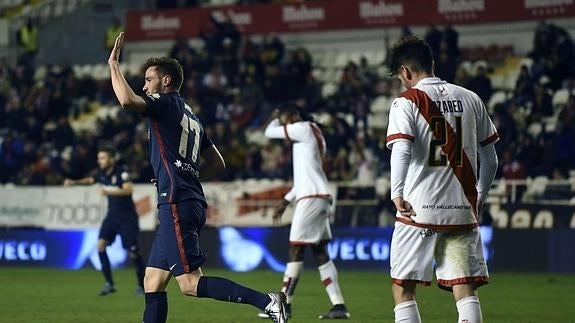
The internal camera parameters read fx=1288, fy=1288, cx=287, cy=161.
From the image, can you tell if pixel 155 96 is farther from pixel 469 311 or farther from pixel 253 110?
pixel 253 110

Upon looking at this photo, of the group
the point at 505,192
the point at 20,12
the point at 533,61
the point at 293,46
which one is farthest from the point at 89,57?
the point at 505,192

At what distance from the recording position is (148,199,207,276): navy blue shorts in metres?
10.0

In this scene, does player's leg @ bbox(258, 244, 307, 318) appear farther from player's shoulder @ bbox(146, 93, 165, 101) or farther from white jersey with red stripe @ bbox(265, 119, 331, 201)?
player's shoulder @ bbox(146, 93, 165, 101)

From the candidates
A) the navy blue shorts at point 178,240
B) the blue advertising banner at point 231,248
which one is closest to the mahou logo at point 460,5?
the blue advertising banner at point 231,248

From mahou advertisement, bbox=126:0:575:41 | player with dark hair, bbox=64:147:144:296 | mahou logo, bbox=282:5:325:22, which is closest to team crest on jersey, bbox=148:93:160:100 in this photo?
player with dark hair, bbox=64:147:144:296

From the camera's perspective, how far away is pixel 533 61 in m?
28.3

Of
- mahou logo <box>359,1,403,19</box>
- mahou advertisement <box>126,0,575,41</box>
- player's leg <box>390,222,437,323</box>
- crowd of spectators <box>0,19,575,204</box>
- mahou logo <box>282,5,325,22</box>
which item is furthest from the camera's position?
mahou logo <box>282,5,325,22</box>

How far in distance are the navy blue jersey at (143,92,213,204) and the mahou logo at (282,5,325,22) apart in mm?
24164

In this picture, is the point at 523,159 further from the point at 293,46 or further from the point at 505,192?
the point at 293,46

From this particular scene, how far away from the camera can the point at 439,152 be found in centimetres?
916

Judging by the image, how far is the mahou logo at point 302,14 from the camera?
34.2 m

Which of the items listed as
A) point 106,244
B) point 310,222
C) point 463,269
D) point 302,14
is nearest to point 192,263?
point 463,269

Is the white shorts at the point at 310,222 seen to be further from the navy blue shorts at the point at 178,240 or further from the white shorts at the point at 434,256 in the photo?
the white shorts at the point at 434,256

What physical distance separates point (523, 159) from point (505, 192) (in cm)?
162
